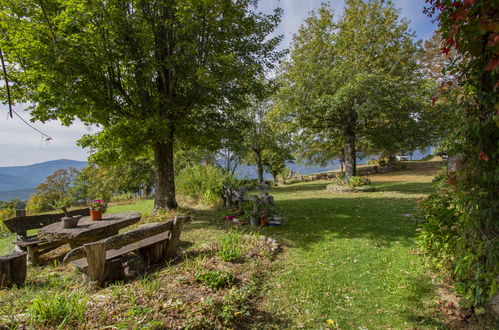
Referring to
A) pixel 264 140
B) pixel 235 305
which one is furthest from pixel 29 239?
pixel 264 140

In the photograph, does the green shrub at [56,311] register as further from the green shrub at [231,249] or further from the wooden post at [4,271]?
the green shrub at [231,249]

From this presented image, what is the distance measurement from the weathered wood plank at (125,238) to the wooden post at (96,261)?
0.44 feet

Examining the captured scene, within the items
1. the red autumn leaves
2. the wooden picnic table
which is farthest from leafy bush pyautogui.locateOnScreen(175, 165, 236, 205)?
the red autumn leaves

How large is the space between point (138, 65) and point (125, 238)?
638 centimetres

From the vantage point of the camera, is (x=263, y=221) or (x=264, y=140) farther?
(x=264, y=140)

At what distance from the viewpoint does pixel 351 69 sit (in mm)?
13445

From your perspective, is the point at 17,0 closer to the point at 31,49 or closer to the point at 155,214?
the point at 31,49

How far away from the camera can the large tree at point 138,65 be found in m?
6.47

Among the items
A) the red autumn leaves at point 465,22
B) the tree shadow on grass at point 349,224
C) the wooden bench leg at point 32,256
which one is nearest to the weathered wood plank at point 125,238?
the wooden bench leg at point 32,256

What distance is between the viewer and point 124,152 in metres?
9.05

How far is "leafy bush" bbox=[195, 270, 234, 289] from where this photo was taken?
352 cm

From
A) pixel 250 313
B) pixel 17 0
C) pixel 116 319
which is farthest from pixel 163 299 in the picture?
pixel 17 0

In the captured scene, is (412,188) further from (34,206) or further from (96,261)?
(34,206)

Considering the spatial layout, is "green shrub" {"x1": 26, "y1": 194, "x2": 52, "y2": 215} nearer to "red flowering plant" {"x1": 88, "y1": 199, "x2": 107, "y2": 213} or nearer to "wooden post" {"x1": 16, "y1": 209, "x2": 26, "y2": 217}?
"wooden post" {"x1": 16, "y1": 209, "x2": 26, "y2": 217}
